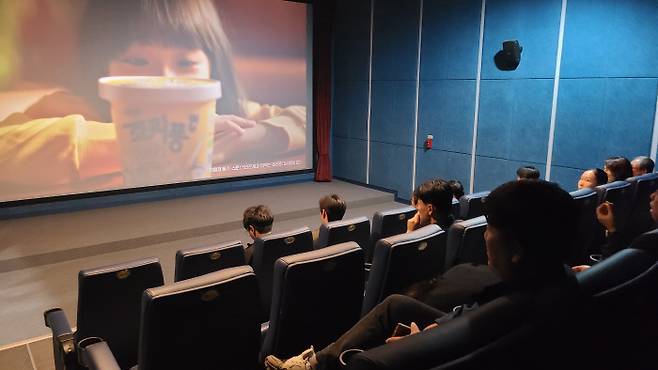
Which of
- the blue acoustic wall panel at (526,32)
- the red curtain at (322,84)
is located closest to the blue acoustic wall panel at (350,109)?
the red curtain at (322,84)

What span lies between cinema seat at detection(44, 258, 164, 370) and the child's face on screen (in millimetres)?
4261

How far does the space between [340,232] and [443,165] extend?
4.00 m

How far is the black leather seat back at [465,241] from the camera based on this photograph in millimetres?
2297

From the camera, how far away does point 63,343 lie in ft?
6.65

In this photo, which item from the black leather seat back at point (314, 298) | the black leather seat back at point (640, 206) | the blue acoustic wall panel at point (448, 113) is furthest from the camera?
the blue acoustic wall panel at point (448, 113)

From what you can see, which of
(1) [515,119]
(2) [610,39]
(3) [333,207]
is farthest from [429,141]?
(3) [333,207]

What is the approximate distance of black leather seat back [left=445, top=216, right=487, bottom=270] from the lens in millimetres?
2297

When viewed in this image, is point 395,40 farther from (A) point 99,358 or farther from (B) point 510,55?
(A) point 99,358

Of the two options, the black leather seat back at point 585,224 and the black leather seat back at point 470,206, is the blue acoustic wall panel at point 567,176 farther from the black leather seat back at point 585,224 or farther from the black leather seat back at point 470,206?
the black leather seat back at point 585,224

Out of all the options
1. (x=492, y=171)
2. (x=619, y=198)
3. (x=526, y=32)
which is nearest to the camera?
(x=619, y=198)

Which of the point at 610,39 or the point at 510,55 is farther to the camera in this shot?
the point at 510,55

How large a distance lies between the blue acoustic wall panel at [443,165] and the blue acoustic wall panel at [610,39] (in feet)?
5.39

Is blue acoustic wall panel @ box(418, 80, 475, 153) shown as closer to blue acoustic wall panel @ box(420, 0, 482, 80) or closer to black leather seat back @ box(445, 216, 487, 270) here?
blue acoustic wall panel @ box(420, 0, 482, 80)

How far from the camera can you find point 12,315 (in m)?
3.45
